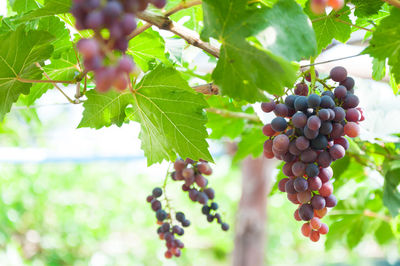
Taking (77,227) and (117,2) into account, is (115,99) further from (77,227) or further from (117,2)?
(77,227)

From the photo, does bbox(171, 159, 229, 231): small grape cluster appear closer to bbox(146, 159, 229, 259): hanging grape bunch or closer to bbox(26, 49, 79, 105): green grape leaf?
bbox(146, 159, 229, 259): hanging grape bunch

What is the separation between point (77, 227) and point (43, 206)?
1.25 ft

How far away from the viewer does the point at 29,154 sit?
10.5 feet

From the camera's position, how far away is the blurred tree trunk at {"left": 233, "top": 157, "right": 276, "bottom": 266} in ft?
10.0

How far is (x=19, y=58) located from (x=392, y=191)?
752mm

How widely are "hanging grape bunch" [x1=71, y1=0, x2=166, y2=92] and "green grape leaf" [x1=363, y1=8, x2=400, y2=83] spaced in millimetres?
313

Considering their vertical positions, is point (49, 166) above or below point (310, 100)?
below

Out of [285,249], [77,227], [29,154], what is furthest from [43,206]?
[285,249]

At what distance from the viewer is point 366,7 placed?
637mm

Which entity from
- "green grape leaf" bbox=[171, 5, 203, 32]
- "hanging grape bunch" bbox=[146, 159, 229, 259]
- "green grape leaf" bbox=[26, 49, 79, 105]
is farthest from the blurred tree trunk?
"green grape leaf" bbox=[26, 49, 79, 105]

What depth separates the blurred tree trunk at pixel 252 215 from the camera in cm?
305

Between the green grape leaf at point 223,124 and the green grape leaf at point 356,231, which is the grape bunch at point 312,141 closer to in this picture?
the green grape leaf at point 223,124

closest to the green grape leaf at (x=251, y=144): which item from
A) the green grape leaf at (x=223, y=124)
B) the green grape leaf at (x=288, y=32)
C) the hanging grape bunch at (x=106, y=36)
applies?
the green grape leaf at (x=223, y=124)

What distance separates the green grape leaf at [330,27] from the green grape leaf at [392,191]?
1.16 feet
